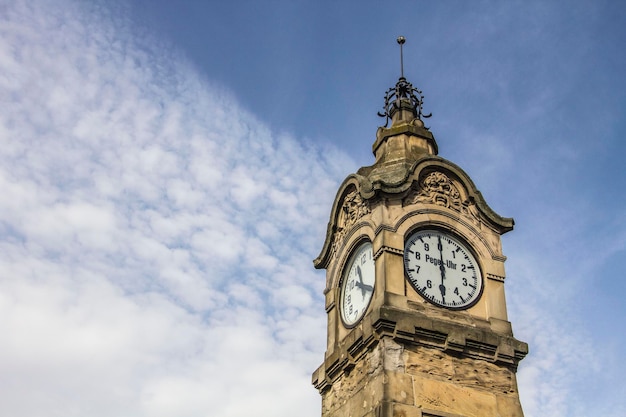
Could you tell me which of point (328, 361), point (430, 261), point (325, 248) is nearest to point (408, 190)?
point (430, 261)

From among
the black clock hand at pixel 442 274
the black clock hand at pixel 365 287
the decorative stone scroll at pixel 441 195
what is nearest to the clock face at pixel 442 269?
the black clock hand at pixel 442 274

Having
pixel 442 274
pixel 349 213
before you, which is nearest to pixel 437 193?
pixel 442 274

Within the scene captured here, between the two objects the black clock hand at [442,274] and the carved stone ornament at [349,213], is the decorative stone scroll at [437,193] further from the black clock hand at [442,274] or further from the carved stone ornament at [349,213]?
the carved stone ornament at [349,213]

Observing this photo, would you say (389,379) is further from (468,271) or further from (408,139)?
(408,139)

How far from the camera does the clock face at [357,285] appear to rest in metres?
14.0

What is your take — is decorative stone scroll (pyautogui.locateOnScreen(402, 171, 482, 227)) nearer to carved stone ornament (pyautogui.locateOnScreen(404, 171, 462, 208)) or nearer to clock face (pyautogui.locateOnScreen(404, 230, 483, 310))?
carved stone ornament (pyautogui.locateOnScreen(404, 171, 462, 208))

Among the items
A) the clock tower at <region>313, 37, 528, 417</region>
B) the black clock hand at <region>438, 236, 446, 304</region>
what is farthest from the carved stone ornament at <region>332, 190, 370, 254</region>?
the black clock hand at <region>438, 236, 446, 304</region>

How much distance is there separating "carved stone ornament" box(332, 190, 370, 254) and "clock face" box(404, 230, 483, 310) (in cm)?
125

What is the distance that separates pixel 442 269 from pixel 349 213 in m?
2.33

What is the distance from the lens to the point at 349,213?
50.2ft

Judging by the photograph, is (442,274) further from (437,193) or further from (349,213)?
(349,213)

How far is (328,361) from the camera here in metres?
14.4

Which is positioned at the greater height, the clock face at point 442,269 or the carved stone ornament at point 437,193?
the carved stone ornament at point 437,193

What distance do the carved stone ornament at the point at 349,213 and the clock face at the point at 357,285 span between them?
592 mm
